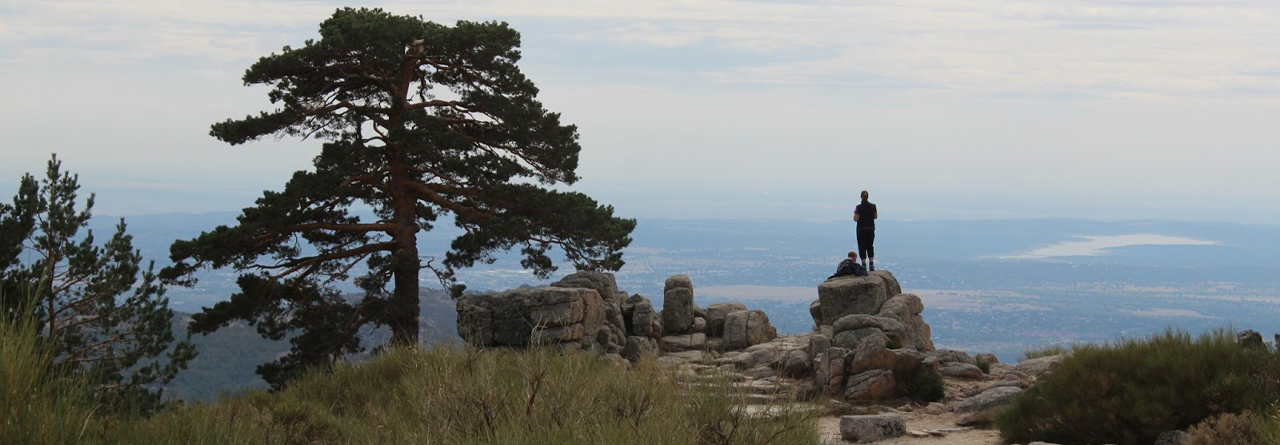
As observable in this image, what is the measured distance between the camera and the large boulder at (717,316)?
28.2 m

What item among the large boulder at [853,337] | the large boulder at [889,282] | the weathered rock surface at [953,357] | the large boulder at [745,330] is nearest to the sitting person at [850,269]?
the large boulder at [889,282]

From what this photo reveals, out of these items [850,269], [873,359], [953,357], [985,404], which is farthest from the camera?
[850,269]

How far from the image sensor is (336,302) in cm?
2869

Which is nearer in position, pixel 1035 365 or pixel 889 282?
pixel 1035 365

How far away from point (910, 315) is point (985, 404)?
8565 mm

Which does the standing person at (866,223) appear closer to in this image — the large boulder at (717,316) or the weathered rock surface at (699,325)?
the large boulder at (717,316)

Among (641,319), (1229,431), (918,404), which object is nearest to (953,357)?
(918,404)

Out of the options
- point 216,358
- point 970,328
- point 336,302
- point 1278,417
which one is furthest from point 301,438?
point 970,328

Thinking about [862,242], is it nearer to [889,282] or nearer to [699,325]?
[889,282]

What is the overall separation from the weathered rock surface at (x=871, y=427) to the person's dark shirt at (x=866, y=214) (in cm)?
1198

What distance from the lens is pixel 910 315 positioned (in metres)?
25.5

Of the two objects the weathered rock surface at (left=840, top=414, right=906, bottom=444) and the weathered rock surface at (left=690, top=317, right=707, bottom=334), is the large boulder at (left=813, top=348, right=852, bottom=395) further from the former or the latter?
the weathered rock surface at (left=690, top=317, right=707, bottom=334)

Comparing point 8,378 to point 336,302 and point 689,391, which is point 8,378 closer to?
point 689,391

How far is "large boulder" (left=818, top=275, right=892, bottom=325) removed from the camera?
26.4 m
